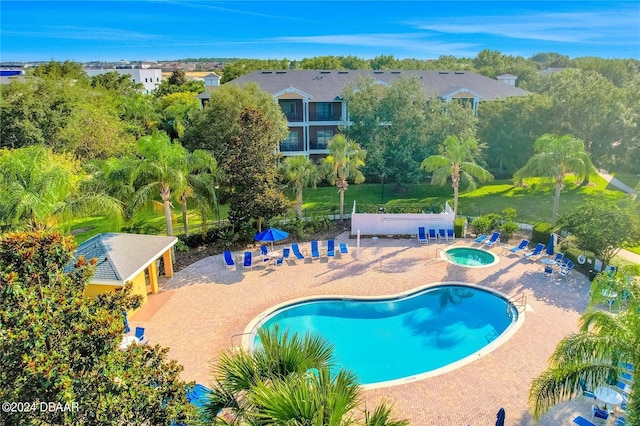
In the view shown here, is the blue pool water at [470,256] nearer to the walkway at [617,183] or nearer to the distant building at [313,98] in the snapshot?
the walkway at [617,183]

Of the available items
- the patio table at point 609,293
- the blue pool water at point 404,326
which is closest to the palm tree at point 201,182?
the blue pool water at point 404,326

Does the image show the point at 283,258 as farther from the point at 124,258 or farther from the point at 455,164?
the point at 455,164

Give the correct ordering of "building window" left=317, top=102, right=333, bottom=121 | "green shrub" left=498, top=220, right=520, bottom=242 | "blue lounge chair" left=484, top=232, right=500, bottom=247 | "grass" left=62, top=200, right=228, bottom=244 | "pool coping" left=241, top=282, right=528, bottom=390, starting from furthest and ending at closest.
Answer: "building window" left=317, top=102, right=333, bottom=121
"grass" left=62, top=200, right=228, bottom=244
"green shrub" left=498, top=220, right=520, bottom=242
"blue lounge chair" left=484, top=232, right=500, bottom=247
"pool coping" left=241, top=282, right=528, bottom=390

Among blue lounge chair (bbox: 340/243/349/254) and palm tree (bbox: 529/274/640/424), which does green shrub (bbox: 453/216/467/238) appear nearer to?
blue lounge chair (bbox: 340/243/349/254)

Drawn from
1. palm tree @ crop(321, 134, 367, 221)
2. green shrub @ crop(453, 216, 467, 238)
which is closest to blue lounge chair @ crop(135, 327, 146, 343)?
palm tree @ crop(321, 134, 367, 221)

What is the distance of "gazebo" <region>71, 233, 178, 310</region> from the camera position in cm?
1617

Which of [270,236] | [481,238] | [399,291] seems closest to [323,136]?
[481,238]

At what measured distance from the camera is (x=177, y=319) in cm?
1656

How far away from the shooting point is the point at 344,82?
1754 inches

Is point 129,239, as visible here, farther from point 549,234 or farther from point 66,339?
point 549,234

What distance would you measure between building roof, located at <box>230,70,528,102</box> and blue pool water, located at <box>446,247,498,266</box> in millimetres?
22512

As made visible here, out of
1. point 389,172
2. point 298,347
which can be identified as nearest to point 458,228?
point 389,172

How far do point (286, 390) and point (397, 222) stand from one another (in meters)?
19.4

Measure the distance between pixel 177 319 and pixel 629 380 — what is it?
14208 mm
